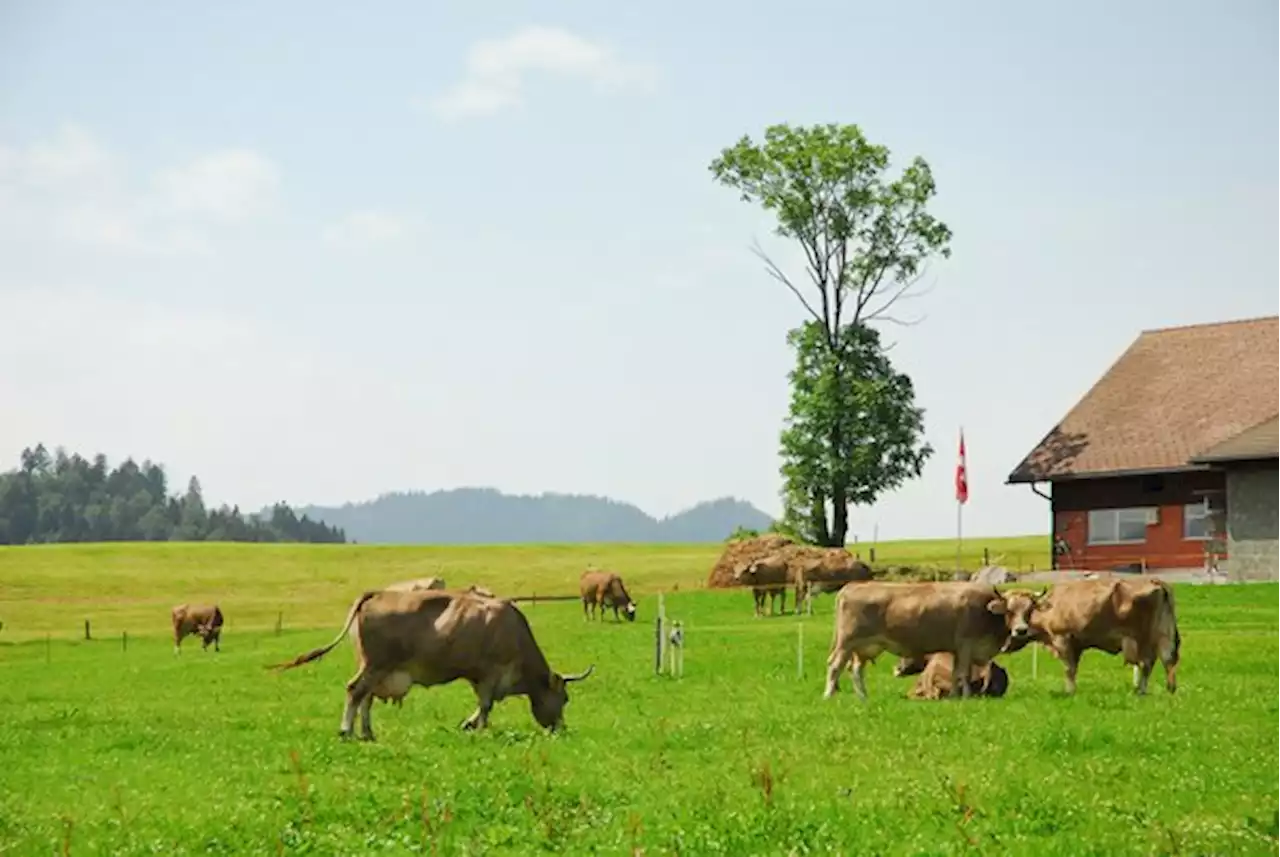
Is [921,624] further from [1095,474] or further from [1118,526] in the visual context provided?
[1118,526]

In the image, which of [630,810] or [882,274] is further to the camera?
[882,274]

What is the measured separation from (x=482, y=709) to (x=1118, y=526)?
1897 inches

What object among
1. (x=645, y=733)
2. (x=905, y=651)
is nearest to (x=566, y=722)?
(x=645, y=733)

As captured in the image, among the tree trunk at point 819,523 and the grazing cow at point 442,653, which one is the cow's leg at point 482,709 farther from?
the tree trunk at point 819,523

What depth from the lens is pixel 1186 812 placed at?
54.1ft

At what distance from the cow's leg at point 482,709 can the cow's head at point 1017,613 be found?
32.0 ft

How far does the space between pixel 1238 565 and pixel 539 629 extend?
2627 cm

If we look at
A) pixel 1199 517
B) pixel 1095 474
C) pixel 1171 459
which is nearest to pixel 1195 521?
pixel 1199 517

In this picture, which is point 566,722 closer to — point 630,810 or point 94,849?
point 630,810

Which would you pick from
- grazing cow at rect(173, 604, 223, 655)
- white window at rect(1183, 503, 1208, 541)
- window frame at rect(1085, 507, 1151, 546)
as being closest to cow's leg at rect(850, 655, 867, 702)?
grazing cow at rect(173, 604, 223, 655)

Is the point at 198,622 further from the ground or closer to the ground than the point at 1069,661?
closer to the ground

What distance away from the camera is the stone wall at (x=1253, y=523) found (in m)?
58.8

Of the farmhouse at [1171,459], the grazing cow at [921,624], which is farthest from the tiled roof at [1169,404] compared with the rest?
the grazing cow at [921,624]

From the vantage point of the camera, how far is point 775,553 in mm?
66062
